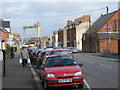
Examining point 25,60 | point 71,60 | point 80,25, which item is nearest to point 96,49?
point 80,25

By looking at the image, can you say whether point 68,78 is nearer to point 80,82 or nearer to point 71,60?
point 80,82

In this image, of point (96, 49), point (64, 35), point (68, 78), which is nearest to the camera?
point (68, 78)

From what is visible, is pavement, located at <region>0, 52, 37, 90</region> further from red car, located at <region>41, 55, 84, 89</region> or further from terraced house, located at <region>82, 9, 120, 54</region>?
terraced house, located at <region>82, 9, 120, 54</region>

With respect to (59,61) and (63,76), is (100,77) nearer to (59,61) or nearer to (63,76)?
(59,61)

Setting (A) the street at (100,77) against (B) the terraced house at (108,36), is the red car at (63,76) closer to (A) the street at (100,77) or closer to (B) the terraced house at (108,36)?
(A) the street at (100,77)

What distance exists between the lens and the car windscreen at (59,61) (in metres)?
11.9

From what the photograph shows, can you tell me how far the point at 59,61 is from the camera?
39.7 ft

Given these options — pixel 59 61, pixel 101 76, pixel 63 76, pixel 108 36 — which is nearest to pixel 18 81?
pixel 59 61

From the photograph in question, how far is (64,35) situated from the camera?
402ft

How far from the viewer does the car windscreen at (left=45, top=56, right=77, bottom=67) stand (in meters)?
11.9

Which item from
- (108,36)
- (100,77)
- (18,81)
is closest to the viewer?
(18,81)

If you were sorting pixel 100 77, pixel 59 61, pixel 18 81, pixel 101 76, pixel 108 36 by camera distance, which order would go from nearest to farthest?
pixel 59 61 < pixel 18 81 < pixel 100 77 < pixel 101 76 < pixel 108 36

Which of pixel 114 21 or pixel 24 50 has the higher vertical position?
pixel 114 21

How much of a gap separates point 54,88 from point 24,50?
1203 centimetres
